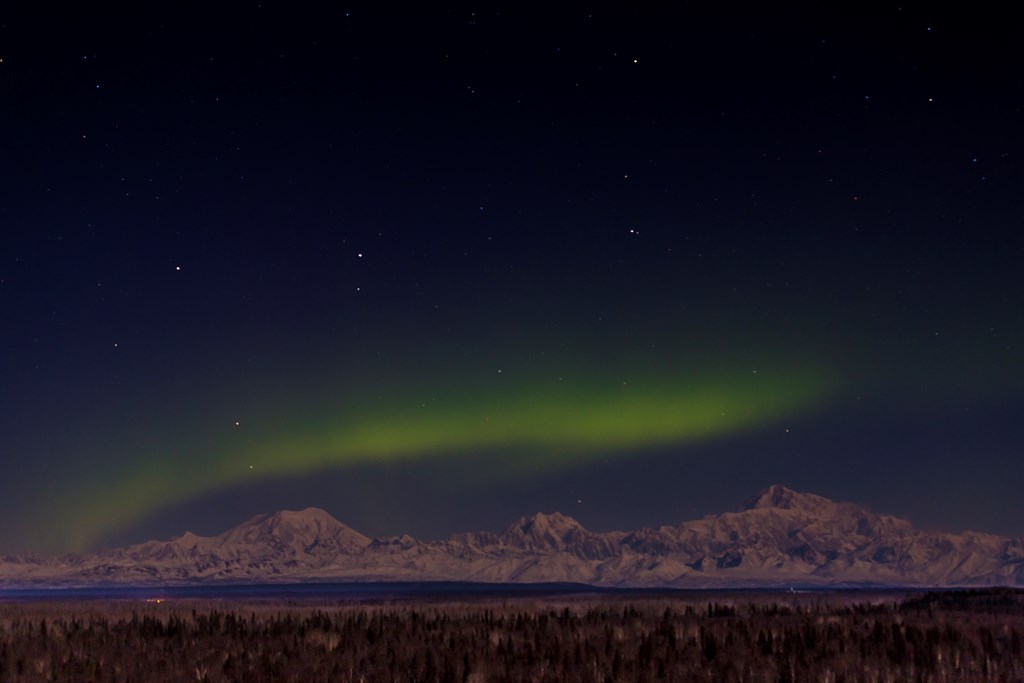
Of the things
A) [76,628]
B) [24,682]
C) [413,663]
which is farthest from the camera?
[76,628]

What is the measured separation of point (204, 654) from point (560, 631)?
1482 cm

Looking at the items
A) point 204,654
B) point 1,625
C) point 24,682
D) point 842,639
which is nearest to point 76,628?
point 1,625

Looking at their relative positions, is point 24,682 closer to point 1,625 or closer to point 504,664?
point 504,664

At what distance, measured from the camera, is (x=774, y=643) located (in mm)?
38656

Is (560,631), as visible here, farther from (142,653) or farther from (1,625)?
(1,625)

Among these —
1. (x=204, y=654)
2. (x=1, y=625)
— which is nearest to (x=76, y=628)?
(x=1, y=625)

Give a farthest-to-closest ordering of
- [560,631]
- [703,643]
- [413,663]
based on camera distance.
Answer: [560,631] → [703,643] → [413,663]

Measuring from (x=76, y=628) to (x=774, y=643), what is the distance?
30.3 metres

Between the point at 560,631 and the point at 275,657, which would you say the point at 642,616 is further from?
the point at 275,657

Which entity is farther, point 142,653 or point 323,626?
point 323,626

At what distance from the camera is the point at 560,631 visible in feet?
149

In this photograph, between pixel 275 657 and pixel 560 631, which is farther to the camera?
pixel 560 631

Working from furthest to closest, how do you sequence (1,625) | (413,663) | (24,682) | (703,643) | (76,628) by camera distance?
(1,625) < (76,628) < (703,643) < (413,663) < (24,682)

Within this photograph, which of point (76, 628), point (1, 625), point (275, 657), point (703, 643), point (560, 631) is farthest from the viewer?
point (1, 625)
